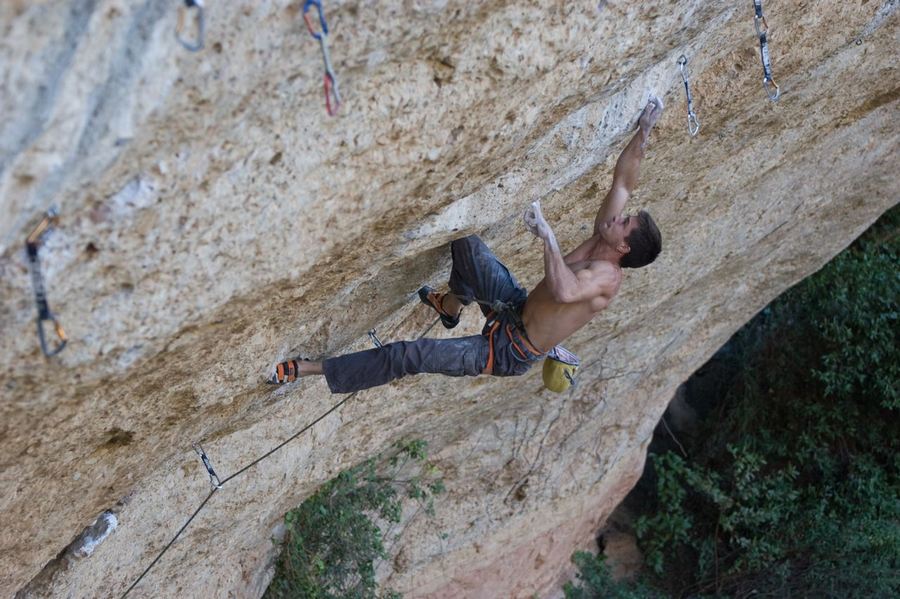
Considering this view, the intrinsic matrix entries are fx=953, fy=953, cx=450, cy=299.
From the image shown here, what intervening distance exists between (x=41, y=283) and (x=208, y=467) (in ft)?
6.69

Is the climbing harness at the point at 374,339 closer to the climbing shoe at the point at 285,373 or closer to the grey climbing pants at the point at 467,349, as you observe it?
the grey climbing pants at the point at 467,349

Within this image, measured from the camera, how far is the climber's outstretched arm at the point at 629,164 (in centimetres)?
380

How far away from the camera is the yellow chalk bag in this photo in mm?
4414

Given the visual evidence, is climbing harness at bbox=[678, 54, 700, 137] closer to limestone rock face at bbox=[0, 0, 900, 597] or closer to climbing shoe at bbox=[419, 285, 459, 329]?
limestone rock face at bbox=[0, 0, 900, 597]

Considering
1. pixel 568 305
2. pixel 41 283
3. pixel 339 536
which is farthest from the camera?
pixel 339 536

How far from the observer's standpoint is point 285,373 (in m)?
3.80

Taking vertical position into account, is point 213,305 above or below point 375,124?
below

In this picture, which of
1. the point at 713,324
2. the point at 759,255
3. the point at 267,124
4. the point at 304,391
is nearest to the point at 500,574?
the point at 713,324

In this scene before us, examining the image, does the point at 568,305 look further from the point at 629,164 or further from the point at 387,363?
the point at 387,363

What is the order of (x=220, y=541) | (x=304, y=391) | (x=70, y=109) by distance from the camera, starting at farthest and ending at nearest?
1. (x=220, y=541)
2. (x=304, y=391)
3. (x=70, y=109)

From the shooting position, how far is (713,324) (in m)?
7.69

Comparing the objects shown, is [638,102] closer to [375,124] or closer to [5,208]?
[375,124]

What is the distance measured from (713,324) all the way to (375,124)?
5.54 m

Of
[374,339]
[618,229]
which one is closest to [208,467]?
[374,339]
